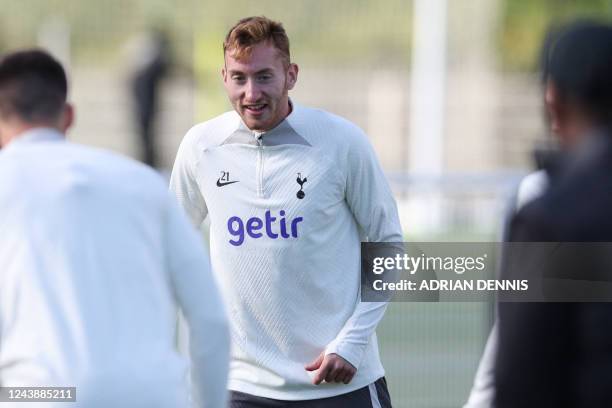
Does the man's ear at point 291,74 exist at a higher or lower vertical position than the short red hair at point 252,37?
lower

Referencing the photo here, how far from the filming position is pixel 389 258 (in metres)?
5.68

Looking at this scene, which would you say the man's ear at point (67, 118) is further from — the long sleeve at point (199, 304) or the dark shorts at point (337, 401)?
the dark shorts at point (337, 401)

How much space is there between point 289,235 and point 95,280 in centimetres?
196


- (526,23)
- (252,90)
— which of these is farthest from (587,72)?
(526,23)

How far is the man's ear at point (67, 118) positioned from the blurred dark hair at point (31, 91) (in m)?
0.03

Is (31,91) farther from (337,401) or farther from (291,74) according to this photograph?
(337,401)

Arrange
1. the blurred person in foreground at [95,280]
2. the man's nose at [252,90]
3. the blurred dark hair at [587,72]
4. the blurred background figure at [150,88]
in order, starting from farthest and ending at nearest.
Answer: the blurred background figure at [150,88] < the man's nose at [252,90] < the blurred person in foreground at [95,280] < the blurred dark hair at [587,72]

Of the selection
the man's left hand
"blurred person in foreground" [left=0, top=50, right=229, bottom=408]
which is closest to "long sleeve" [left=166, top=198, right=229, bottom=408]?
"blurred person in foreground" [left=0, top=50, right=229, bottom=408]

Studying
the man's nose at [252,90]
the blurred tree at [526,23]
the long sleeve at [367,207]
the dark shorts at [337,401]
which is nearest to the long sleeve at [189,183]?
the man's nose at [252,90]

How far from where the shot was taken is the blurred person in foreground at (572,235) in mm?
3057

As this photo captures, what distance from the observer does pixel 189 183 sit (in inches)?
231

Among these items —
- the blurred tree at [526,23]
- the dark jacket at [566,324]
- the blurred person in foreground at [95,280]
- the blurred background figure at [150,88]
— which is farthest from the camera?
the blurred tree at [526,23]

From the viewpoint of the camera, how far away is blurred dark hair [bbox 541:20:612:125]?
320cm

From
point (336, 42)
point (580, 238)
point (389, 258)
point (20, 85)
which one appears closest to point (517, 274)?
point (580, 238)
